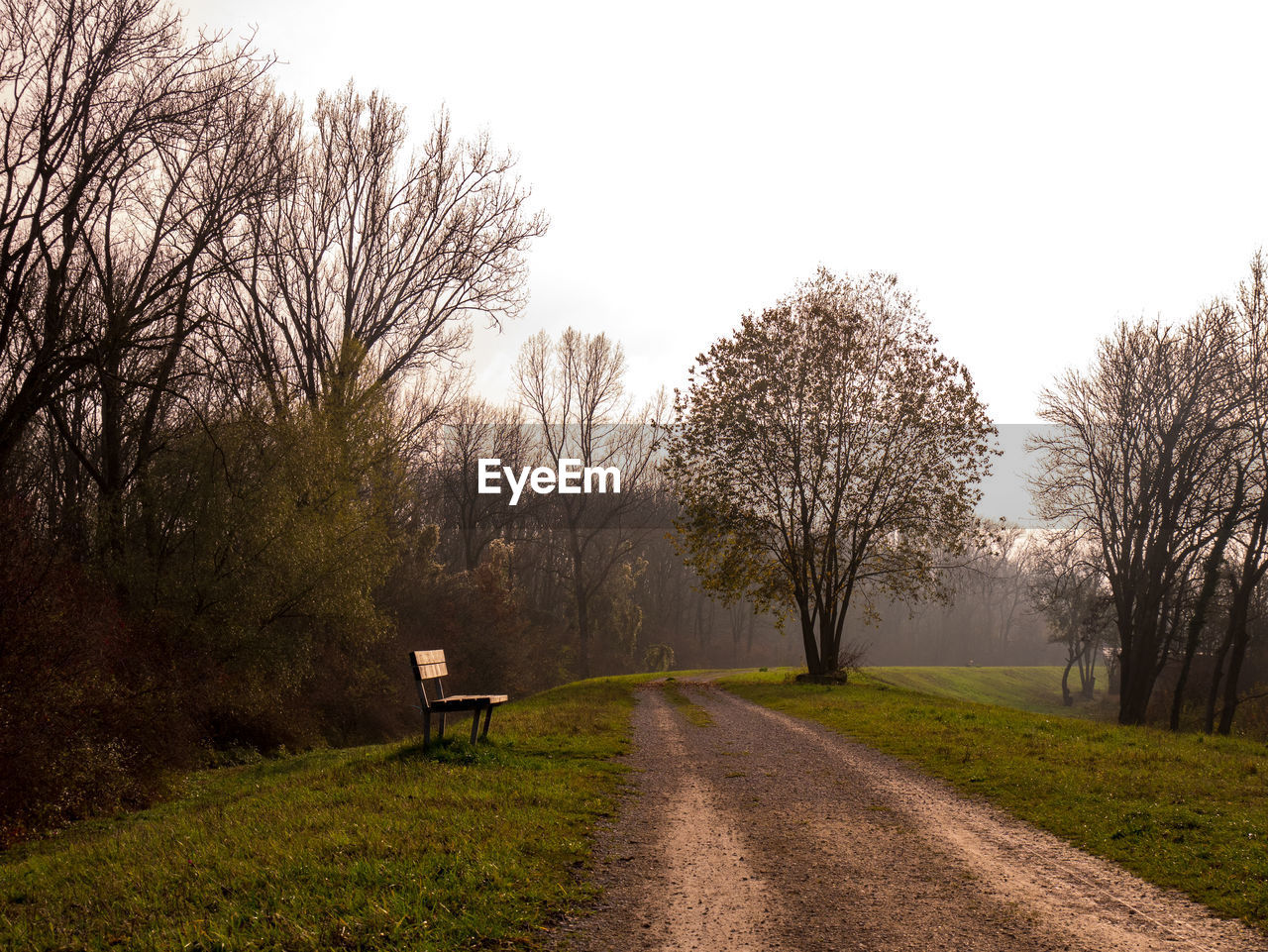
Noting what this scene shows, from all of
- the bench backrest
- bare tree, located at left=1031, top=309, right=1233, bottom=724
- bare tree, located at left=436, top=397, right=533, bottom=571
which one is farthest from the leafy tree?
bare tree, located at left=436, top=397, right=533, bottom=571

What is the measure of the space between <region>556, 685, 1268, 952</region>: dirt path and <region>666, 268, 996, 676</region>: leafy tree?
18.4 meters

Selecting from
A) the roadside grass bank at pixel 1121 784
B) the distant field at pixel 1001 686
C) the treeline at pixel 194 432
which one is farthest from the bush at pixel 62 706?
the distant field at pixel 1001 686

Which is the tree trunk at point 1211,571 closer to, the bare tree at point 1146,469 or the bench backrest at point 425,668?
the bare tree at point 1146,469

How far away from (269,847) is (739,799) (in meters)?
5.12

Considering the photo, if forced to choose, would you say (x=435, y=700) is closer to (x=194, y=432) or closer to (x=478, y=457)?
(x=194, y=432)

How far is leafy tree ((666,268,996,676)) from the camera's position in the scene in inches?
1096

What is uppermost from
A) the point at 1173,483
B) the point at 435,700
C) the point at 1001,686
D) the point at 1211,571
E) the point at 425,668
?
the point at 1173,483

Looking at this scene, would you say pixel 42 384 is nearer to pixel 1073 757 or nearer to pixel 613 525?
pixel 1073 757

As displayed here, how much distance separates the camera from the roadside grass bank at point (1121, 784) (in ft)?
21.1

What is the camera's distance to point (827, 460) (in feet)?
94.1

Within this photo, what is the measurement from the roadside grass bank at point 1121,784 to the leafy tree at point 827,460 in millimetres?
10606

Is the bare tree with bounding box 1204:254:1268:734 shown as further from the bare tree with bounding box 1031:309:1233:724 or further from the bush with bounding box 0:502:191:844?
the bush with bounding box 0:502:191:844

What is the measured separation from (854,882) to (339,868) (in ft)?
13.0

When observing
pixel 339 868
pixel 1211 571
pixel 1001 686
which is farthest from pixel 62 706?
pixel 1001 686
